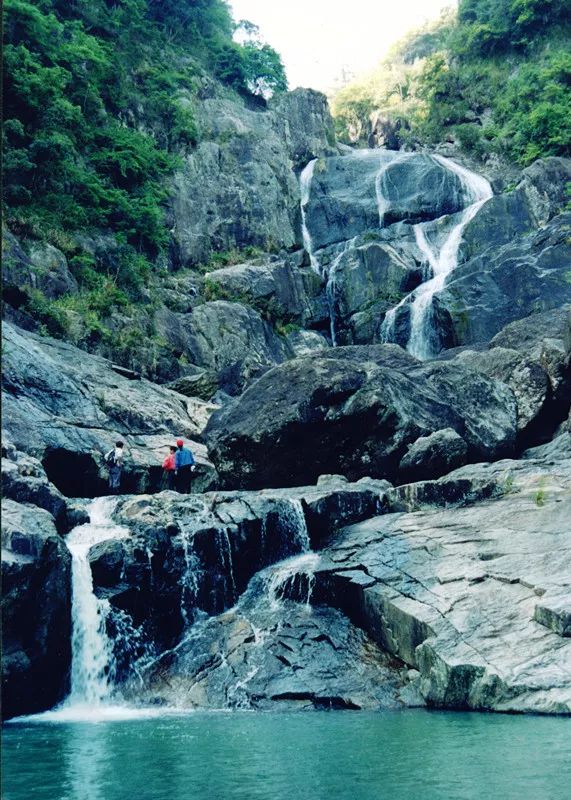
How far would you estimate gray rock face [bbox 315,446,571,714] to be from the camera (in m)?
10.4

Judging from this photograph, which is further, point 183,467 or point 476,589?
point 183,467

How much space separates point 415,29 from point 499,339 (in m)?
51.5

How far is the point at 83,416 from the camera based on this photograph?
722 inches

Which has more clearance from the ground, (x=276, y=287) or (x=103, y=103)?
(x=103, y=103)

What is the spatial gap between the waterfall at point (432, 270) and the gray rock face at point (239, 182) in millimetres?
7490

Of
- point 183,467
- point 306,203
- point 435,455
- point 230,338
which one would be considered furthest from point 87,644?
point 306,203

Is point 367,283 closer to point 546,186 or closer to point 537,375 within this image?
point 546,186

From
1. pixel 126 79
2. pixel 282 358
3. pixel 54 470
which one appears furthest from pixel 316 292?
pixel 54 470

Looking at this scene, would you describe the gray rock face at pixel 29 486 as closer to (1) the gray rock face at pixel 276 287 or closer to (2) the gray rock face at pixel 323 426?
(2) the gray rock face at pixel 323 426

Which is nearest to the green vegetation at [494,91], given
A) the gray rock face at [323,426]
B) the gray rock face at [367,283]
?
the gray rock face at [367,283]

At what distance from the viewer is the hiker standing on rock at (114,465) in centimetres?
1680

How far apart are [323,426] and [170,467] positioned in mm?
3683

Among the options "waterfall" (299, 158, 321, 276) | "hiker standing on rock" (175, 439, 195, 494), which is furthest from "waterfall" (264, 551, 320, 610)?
"waterfall" (299, 158, 321, 276)

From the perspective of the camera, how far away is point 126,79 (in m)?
36.8
